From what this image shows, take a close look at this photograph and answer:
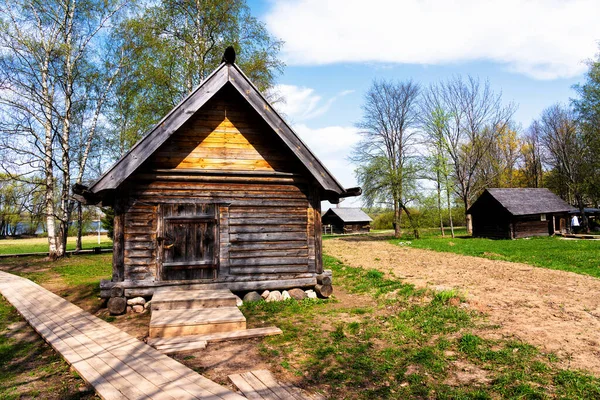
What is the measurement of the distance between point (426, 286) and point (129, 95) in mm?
20763

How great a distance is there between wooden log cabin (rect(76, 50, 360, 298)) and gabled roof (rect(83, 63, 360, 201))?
0.03 metres

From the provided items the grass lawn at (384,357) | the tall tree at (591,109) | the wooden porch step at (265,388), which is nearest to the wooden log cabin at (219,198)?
the grass lawn at (384,357)

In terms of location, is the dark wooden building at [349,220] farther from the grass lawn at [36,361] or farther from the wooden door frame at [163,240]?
the wooden door frame at [163,240]

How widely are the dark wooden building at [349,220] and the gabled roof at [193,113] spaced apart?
5147 cm

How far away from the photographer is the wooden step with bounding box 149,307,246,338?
6949mm

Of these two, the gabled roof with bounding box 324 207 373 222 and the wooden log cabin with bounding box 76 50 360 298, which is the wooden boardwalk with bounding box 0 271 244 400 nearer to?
the wooden log cabin with bounding box 76 50 360 298

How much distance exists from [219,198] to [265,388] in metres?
5.99

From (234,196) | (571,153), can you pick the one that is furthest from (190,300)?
(571,153)

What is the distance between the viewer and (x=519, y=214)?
1325 inches

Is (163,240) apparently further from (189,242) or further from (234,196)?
(234,196)

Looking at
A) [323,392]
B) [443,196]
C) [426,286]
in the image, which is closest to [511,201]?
[443,196]

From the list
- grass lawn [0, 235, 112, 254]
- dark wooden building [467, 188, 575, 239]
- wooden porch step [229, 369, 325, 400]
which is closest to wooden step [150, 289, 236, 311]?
wooden porch step [229, 369, 325, 400]

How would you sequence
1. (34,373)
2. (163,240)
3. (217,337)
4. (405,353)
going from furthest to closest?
(163,240) → (217,337) → (405,353) → (34,373)

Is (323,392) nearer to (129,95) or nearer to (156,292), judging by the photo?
(156,292)
